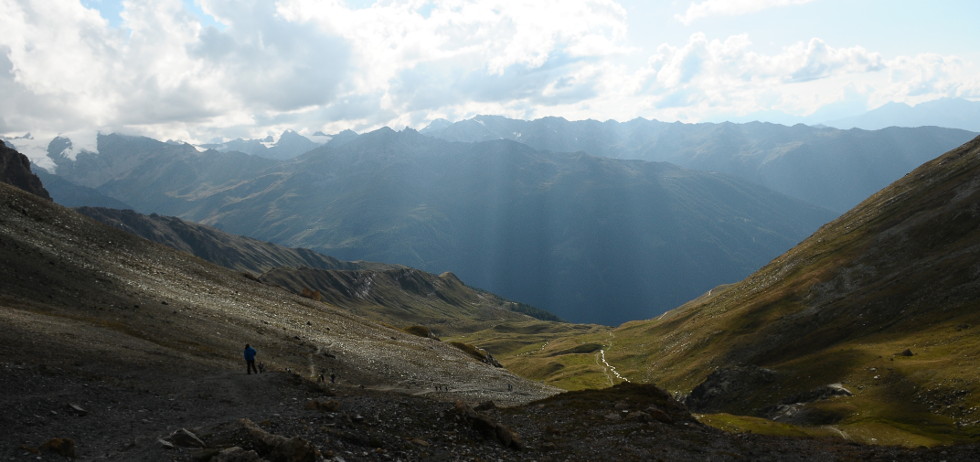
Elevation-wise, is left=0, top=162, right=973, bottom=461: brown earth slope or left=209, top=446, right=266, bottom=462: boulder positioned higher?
left=209, top=446, right=266, bottom=462: boulder

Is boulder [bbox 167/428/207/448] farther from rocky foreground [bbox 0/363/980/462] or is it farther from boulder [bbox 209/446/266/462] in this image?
boulder [bbox 209/446/266/462]

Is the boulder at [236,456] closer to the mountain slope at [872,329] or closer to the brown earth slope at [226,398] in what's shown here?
the brown earth slope at [226,398]

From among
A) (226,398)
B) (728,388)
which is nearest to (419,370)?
(226,398)

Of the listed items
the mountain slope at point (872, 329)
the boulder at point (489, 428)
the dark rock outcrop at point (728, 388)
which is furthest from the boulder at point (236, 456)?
the dark rock outcrop at point (728, 388)

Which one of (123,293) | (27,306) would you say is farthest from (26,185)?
(27,306)

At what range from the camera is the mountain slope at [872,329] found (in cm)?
5828

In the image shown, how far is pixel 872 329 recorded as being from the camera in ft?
296

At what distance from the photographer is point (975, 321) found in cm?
7594

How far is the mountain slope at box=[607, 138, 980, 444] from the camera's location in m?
58.3

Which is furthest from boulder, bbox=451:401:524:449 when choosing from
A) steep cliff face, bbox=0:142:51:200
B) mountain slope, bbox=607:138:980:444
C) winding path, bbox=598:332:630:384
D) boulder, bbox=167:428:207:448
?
steep cliff face, bbox=0:142:51:200

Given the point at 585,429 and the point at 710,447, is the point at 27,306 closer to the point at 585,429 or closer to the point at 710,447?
the point at 585,429

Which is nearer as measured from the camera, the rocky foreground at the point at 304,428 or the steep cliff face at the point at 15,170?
the rocky foreground at the point at 304,428

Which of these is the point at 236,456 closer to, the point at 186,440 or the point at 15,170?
the point at 186,440

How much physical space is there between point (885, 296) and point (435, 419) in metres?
94.0
